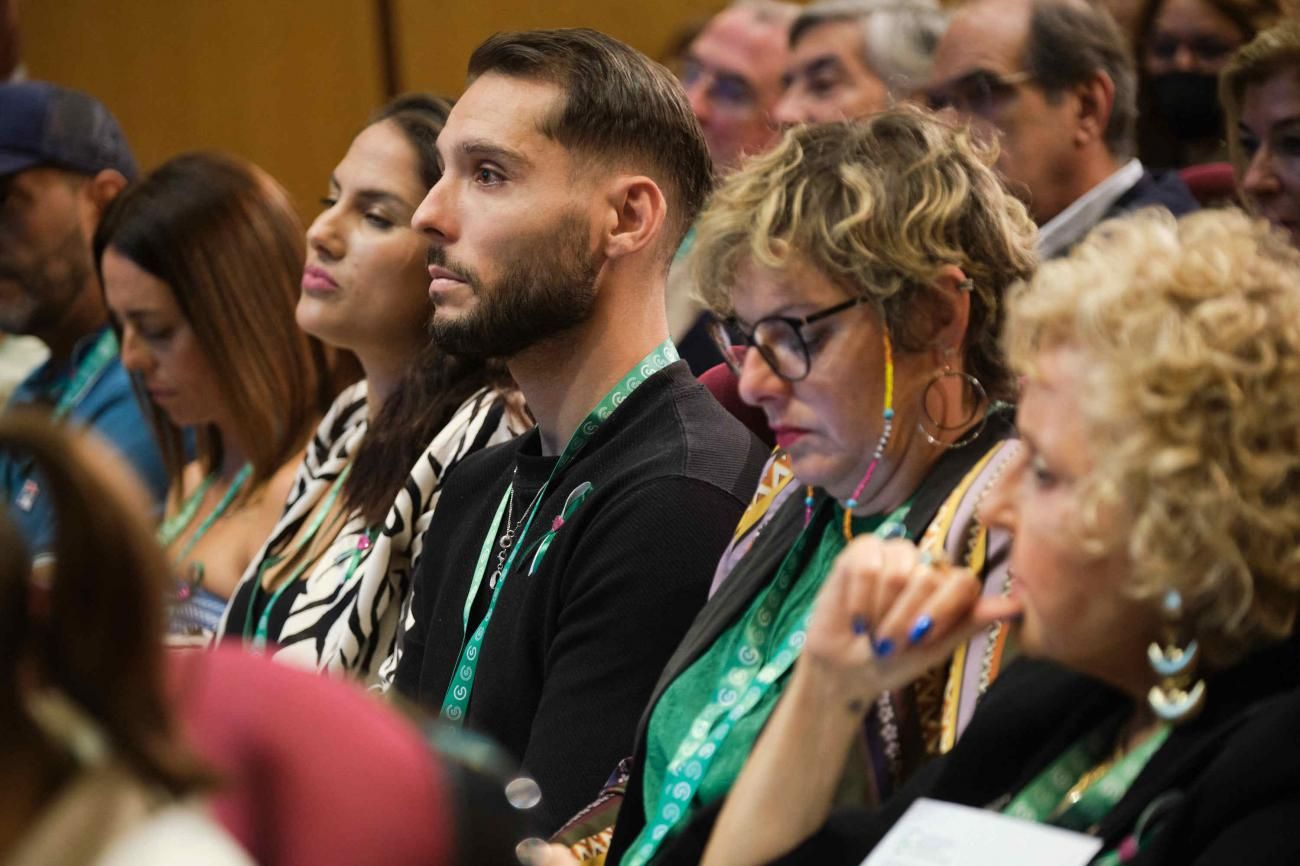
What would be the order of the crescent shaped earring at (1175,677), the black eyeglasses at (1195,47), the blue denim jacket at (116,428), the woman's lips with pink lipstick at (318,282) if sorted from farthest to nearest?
the blue denim jacket at (116,428) → the black eyeglasses at (1195,47) → the woman's lips with pink lipstick at (318,282) → the crescent shaped earring at (1175,677)

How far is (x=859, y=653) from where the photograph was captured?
153cm

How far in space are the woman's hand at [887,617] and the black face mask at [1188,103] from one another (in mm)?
2232

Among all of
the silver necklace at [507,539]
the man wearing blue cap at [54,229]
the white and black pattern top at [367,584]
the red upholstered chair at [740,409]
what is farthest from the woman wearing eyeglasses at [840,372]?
the man wearing blue cap at [54,229]

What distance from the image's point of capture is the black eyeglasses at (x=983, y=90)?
3281 mm

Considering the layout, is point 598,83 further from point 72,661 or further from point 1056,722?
point 72,661

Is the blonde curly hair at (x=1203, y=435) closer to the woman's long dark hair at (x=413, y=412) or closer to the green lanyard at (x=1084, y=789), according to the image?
the green lanyard at (x=1084, y=789)

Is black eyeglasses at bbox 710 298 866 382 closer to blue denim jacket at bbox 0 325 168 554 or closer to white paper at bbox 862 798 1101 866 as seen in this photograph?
white paper at bbox 862 798 1101 866

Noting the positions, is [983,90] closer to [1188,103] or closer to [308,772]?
[1188,103]

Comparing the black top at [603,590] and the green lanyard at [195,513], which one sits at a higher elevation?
the black top at [603,590]

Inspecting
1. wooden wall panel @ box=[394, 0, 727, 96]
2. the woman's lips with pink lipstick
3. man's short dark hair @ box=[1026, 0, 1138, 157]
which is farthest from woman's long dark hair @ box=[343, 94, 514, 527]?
wooden wall panel @ box=[394, 0, 727, 96]

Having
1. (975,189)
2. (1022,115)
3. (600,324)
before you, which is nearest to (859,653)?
(975,189)

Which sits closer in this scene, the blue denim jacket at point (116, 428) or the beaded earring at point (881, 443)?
the beaded earring at point (881, 443)

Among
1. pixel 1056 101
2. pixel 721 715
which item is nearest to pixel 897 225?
pixel 721 715

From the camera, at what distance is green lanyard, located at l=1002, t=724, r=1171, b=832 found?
1.38 metres
